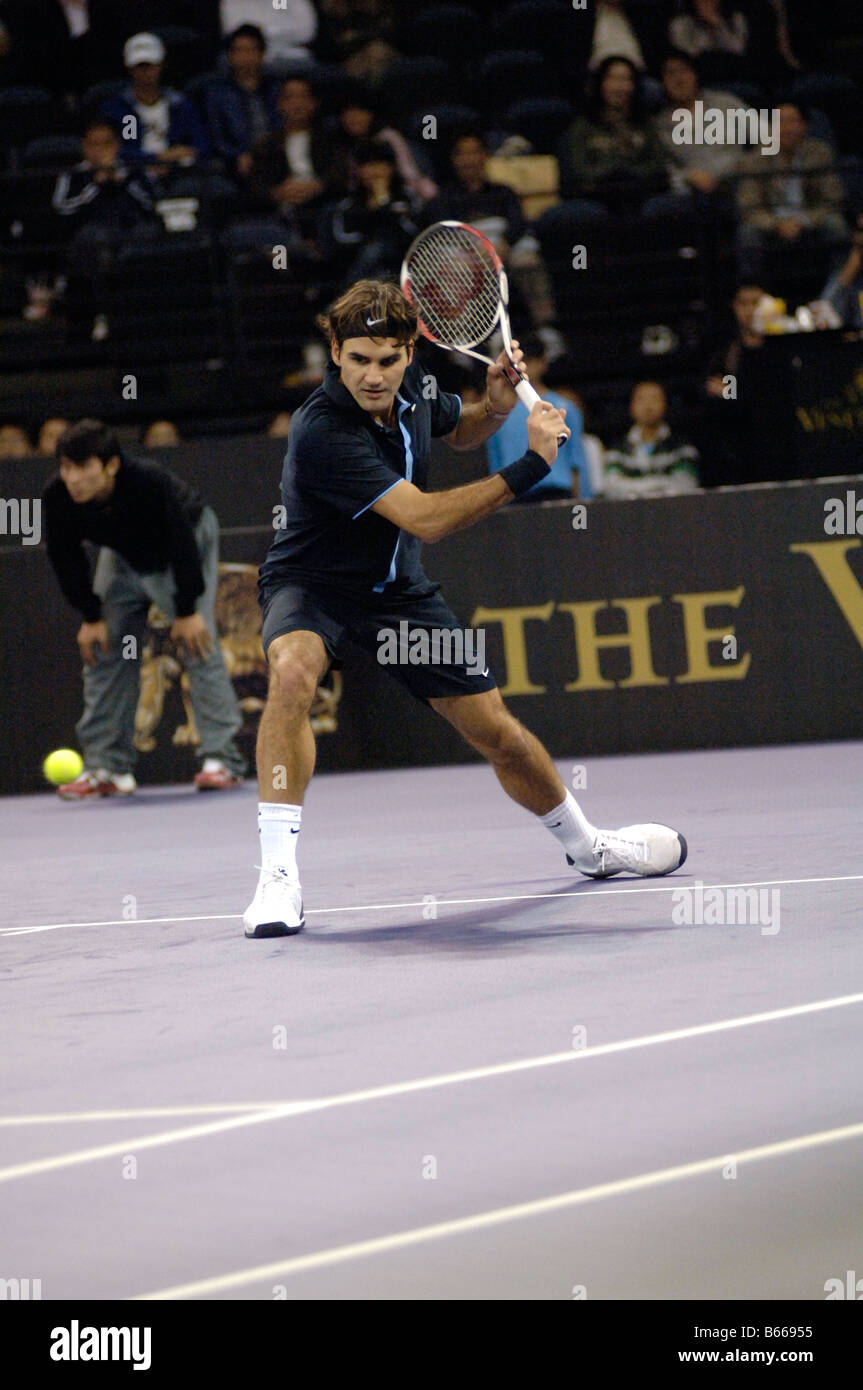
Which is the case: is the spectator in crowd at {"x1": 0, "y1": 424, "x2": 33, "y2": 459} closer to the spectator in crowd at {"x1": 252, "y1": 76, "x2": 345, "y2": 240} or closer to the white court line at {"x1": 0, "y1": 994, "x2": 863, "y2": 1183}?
the spectator in crowd at {"x1": 252, "y1": 76, "x2": 345, "y2": 240}

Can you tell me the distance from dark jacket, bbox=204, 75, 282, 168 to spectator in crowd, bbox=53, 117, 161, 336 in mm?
902

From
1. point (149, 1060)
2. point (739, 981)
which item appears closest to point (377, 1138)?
point (149, 1060)

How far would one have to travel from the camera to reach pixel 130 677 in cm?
1165

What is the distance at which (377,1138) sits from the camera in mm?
3932

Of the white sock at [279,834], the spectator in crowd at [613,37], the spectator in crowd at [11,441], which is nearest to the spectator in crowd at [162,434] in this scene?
the spectator in crowd at [11,441]

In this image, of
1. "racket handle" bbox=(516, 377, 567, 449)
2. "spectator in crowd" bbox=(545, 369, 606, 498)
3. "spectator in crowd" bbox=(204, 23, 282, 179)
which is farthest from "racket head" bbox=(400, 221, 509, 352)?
"spectator in crowd" bbox=(204, 23, 282, 179)

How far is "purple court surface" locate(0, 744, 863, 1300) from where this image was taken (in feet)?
10.7

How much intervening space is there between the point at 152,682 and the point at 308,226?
4.65 metres

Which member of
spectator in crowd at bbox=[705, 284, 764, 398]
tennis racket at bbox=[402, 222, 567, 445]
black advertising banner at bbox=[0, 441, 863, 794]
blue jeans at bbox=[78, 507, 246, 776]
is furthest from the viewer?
spectator in crowd at bbox=[705, 284, 764, 398]

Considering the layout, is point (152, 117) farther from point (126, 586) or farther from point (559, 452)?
point (126, 586)

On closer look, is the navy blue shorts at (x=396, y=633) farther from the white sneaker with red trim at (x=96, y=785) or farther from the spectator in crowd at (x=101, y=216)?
the spectator in crowd at (x=101, y=216)

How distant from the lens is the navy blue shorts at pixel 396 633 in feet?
21.5

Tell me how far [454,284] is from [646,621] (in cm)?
485

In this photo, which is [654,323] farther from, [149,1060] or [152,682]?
[149,1060]
